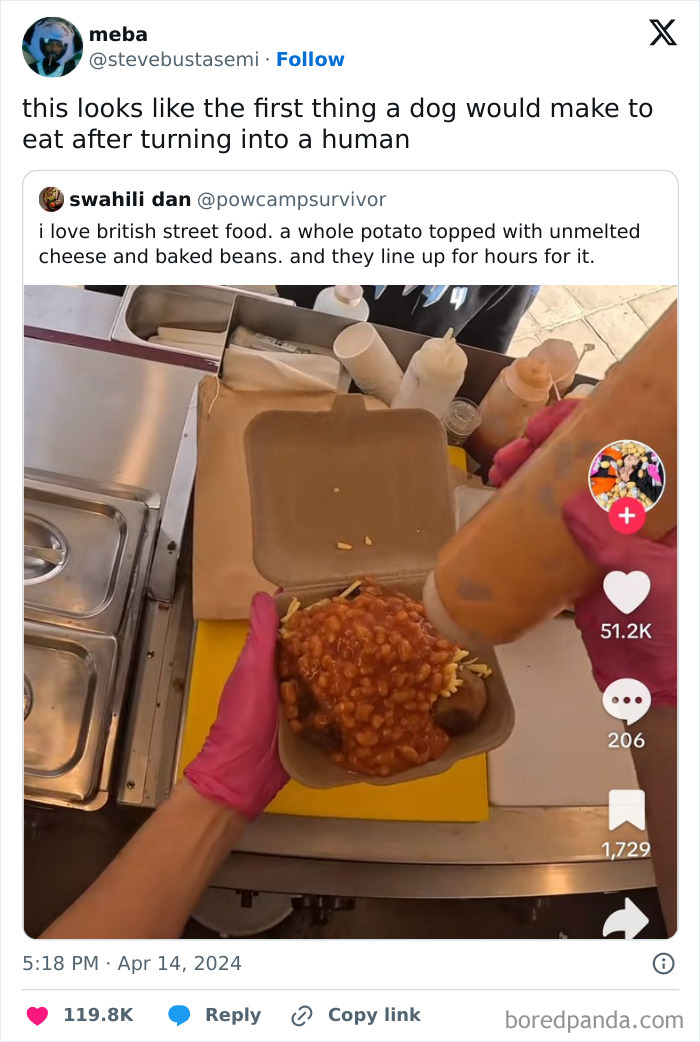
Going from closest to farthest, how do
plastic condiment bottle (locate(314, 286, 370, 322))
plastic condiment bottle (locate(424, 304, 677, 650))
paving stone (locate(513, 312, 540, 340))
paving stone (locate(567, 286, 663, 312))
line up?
1. plastic condiment bottle (locate(424, 304, 677, 650))
2. paving stone (locate(567, 286, 663, 312))
3. paving stone (locate(513, 312, 540, 340))
4. plastic condiment bottle (locate(314, 286, 370, 322))

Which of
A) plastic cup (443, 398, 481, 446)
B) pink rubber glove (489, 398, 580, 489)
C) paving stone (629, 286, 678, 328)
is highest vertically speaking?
paving stone (629, 286, 678, 328)

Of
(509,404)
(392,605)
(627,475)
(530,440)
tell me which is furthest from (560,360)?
(392,605)

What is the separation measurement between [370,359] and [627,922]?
2.65 ft

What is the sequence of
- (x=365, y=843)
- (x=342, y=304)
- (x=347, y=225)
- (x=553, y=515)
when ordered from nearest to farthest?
(x=553, y=515), (x=347, y=225), (x=365, y=843), (x=342, y=304)

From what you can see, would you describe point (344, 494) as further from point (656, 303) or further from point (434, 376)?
point (656, 303)

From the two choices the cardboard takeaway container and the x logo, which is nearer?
the x logo

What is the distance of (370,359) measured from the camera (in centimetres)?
97

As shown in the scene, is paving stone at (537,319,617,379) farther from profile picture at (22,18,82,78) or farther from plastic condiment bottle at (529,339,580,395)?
profile picture at (22,18,82,78)

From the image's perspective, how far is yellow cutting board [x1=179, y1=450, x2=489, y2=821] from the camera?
78 cm

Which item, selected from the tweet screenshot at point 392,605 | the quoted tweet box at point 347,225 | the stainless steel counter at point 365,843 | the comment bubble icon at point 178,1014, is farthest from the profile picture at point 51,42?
the comment bubble icon at point 178,1014

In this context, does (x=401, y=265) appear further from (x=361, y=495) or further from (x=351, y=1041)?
(x=351, y=1041)

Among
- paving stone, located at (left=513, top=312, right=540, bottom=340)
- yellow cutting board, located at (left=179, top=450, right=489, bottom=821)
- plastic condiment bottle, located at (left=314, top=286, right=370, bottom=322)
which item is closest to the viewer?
yellow cutting board, located at (left=179, top=450, right=489, bottom=821)

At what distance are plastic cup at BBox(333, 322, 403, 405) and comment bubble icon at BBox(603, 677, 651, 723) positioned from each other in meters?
0.55

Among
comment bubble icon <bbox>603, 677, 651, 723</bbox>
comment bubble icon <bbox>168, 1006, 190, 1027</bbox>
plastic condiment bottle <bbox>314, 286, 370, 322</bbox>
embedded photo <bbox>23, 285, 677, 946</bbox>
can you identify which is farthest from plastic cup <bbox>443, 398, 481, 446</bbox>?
comment bubble icon <bbox>168, 1006, 190, 1027</bbox>
